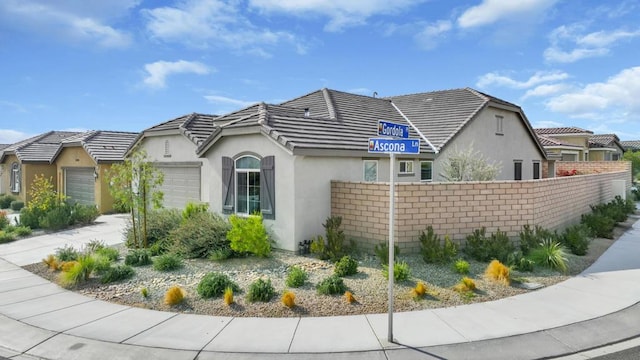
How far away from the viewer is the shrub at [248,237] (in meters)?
10.6

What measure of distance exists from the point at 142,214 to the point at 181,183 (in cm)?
506

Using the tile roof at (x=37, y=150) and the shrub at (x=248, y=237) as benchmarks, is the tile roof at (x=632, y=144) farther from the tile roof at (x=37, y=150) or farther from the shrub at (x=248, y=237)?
the tile roof at (x=37, y=150)

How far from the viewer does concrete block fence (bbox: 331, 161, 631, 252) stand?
34.8 feet

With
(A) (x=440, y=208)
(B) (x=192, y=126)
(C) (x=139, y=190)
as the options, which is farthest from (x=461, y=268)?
(B) (x=192, y=126)

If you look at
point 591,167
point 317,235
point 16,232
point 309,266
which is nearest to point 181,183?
point 16,232

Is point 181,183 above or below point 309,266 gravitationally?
above

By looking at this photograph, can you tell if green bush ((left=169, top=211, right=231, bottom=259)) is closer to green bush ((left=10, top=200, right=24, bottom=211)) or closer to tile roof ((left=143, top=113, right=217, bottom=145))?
tile roof ((left=143, top=113, right=217, bottom=145))

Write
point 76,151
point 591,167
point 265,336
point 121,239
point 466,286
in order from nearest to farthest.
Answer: point 265,336, point 466,286, point 121,239, point 76,151, point 591,167

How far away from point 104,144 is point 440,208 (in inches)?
821

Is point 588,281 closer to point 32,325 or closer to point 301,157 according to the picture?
point 301,157

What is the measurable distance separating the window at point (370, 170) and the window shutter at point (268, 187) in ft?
11.4

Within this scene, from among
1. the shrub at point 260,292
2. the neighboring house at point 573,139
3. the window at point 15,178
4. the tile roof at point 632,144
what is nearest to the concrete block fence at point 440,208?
the shrub at point 260,292

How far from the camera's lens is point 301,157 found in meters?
11.5

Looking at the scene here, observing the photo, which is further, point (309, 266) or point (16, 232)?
point (16, 232)
